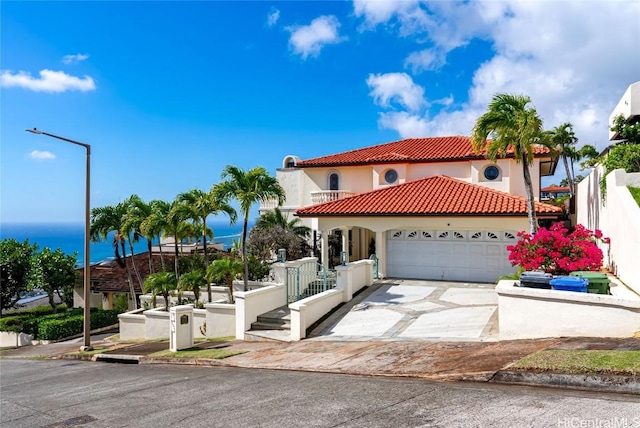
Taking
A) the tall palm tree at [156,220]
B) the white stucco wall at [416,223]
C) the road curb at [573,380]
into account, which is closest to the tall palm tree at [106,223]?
the tall palm tree at [156,220]

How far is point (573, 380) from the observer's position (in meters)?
6.86

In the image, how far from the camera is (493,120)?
15.1 m

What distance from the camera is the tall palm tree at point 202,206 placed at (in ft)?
63.9

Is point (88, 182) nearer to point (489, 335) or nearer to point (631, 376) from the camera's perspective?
point (489, 335)

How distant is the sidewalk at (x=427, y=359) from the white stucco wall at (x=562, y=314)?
14.7 inches

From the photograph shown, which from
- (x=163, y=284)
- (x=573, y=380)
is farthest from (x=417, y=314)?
(x=163, y=284)

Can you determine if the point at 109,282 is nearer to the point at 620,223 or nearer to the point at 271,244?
the point at 271,244

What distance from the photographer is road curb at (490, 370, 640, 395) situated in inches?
253

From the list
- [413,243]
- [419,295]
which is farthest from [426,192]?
[419,295]

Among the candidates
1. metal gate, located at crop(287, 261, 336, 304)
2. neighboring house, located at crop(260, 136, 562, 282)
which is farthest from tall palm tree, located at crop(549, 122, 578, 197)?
metal gate, located at crop(287, 261, 336, 304)

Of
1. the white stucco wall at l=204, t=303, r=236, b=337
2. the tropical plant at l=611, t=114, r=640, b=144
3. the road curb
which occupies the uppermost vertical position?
the tropical plant at l=611, t=114, r=640, b=144

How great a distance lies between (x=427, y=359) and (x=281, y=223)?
17915 mm

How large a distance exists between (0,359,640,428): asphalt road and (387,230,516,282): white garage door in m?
11.2

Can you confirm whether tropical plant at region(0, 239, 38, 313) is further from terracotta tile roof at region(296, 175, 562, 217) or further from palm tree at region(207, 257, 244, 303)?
terracotta tile roof at region(296, 175, 562, 217)
